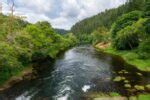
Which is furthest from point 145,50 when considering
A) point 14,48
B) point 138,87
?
point 14,48

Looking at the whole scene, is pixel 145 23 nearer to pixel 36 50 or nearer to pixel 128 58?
pixel 128 58

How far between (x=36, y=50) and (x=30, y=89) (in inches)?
1192

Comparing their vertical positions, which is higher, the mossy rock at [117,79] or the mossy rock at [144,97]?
the mossy rock at [117,79]

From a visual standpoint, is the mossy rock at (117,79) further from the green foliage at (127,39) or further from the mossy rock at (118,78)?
the green foliage at (127,39)

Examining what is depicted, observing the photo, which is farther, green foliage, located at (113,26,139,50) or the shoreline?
green foliage, located at (113,26,139,50)

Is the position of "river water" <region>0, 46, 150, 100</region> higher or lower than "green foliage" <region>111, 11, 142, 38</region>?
lower

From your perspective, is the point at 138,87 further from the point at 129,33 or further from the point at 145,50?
the point at 129,33

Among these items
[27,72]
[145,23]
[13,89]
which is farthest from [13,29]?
[145,23]

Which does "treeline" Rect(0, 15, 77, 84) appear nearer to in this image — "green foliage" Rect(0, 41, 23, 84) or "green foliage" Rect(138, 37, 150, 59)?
"green foliage" Rect(0, 41, 23, 84)

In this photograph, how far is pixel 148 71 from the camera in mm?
56875

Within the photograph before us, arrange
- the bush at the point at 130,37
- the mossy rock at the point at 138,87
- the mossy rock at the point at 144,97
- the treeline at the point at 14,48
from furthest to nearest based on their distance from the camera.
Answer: the bush at the point at 130,37 < the treeline at the point at 14,48 < the mossy rock at the point at 138,87 < the mossy rock at the point at 144,97

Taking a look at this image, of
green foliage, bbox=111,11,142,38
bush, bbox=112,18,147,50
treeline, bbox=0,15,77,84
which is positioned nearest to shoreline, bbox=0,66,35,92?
treeline, bbox=0,15,77,84

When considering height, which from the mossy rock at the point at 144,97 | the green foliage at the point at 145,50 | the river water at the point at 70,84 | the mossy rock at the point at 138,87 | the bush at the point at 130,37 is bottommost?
the mossy rock at the point at 144,97

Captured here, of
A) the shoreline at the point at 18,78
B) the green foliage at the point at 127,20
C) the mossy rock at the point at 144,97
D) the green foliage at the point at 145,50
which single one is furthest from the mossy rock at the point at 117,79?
the green foliage at the point at 127,20
